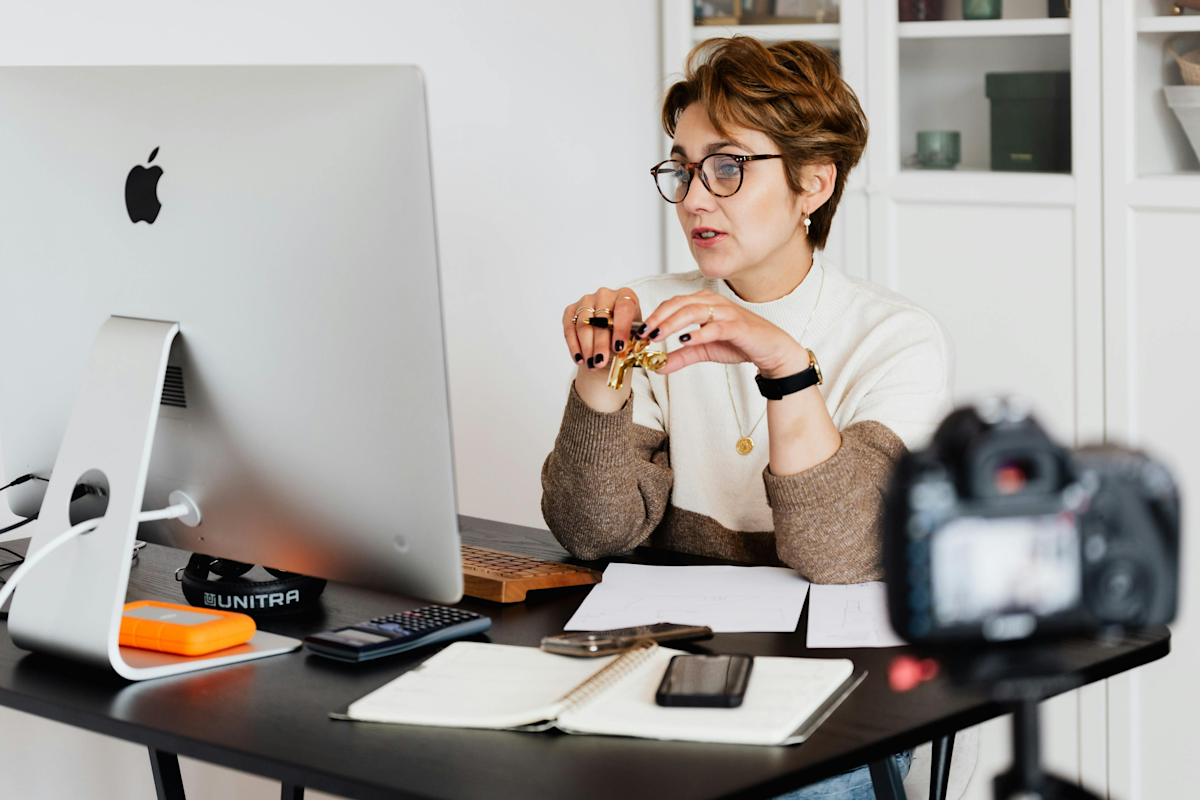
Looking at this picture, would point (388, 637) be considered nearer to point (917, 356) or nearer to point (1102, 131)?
point (917, 356)

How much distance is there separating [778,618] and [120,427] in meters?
0.62

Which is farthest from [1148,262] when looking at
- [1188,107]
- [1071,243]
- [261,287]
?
[261,287]

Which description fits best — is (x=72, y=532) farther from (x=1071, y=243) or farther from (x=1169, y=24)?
(x=1169, y=24)

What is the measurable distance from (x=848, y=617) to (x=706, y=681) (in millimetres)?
281

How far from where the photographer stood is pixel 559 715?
971 mm

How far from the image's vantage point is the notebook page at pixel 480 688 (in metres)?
0.99

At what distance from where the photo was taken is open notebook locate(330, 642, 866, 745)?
945 millimetres

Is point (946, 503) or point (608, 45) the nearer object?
point (946, 503)

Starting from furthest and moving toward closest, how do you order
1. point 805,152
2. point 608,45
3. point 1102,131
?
point 608,45 < point 1102,131 < point 805,152

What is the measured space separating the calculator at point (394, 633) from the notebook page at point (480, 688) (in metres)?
0.03

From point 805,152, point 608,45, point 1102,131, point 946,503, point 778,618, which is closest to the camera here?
point 946,503

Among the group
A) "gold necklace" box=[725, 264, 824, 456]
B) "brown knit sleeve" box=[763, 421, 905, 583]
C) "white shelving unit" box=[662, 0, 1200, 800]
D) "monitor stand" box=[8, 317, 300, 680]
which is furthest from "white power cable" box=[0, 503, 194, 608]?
"white shelving unit" box=[662, 0, 1200, 800]

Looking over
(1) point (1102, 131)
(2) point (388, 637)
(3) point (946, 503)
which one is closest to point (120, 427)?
(2) point (388, 637)

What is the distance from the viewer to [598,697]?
1.00 m
